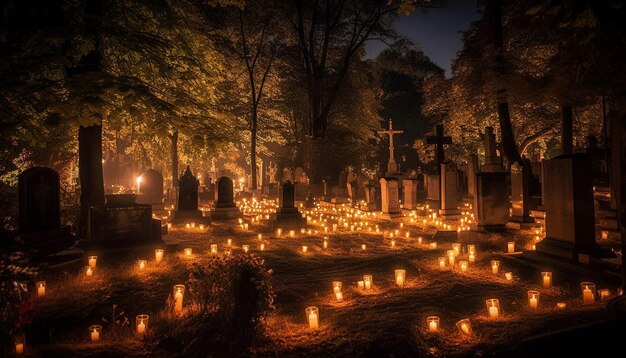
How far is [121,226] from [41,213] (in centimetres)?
184

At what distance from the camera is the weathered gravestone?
15409 millimetres

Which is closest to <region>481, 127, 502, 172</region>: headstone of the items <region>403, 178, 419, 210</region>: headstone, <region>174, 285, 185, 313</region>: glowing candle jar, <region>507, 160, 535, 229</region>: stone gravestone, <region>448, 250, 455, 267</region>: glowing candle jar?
<region>507, 160, 535, 229</region>: stone gravestone

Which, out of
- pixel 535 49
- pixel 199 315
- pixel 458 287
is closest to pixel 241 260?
pixel 199 315

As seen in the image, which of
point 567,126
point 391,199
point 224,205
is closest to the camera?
point 391,199

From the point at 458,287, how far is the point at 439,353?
2.29m

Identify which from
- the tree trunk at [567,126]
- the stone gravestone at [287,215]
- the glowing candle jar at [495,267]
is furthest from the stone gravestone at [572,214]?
the tree trunk at [567,126]

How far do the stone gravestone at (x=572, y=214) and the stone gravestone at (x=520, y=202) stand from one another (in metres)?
4.27

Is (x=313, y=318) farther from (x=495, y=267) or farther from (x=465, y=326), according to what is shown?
(x=495, y=267)

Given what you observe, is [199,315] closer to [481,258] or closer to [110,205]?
[110,205]

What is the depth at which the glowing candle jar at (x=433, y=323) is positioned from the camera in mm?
4434

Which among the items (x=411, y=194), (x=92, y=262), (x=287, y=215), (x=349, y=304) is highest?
(x=411, y=194)

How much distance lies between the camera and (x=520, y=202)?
11453mm

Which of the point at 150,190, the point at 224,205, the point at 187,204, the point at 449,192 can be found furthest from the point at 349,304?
the point at 150,190

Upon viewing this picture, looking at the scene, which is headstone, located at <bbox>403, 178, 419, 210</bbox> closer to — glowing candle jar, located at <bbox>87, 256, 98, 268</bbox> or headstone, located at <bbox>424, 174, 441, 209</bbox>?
headstone, located at <bbox>424, 174, 441, 209</bbox>
